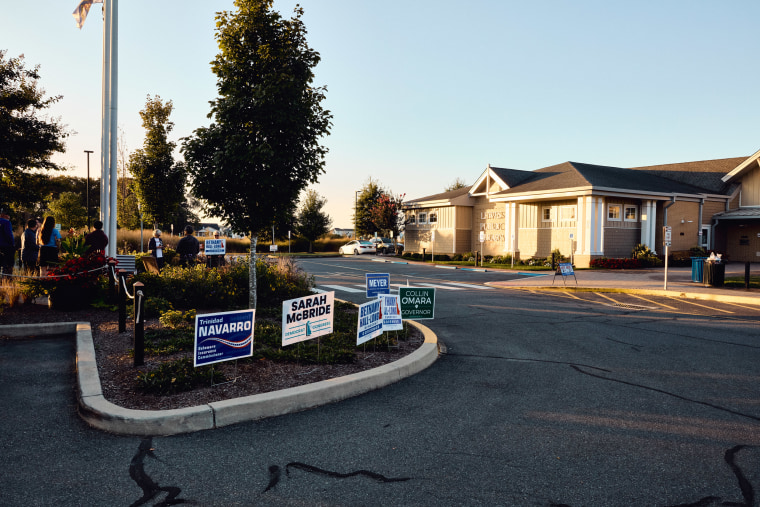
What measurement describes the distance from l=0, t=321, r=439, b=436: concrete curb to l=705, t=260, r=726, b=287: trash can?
16.5 m

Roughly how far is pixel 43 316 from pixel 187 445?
6821 millimetres

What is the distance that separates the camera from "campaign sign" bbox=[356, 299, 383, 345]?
6875 mm

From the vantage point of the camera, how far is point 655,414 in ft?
16.2

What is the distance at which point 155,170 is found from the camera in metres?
24.0

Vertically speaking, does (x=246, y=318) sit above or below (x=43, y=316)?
above

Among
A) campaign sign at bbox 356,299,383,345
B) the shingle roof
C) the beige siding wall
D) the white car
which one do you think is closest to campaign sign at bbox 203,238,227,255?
campaign sign at bbox 356,299,383,345

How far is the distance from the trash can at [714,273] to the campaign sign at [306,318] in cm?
1719

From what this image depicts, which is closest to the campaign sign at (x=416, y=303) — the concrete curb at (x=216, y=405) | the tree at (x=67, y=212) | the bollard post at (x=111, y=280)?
Answer: the concrete curb at (x=216, y=405)

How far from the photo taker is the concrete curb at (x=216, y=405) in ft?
14.2

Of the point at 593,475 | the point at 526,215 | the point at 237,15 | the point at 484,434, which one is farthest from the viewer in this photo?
the point at 526,215

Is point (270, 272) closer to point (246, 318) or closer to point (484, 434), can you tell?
point (246, 318)

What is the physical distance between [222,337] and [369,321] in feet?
7.56

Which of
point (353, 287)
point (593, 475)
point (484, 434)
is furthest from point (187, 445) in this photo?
point (353, 287)

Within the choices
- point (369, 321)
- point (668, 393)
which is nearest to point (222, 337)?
point (369, 321)
